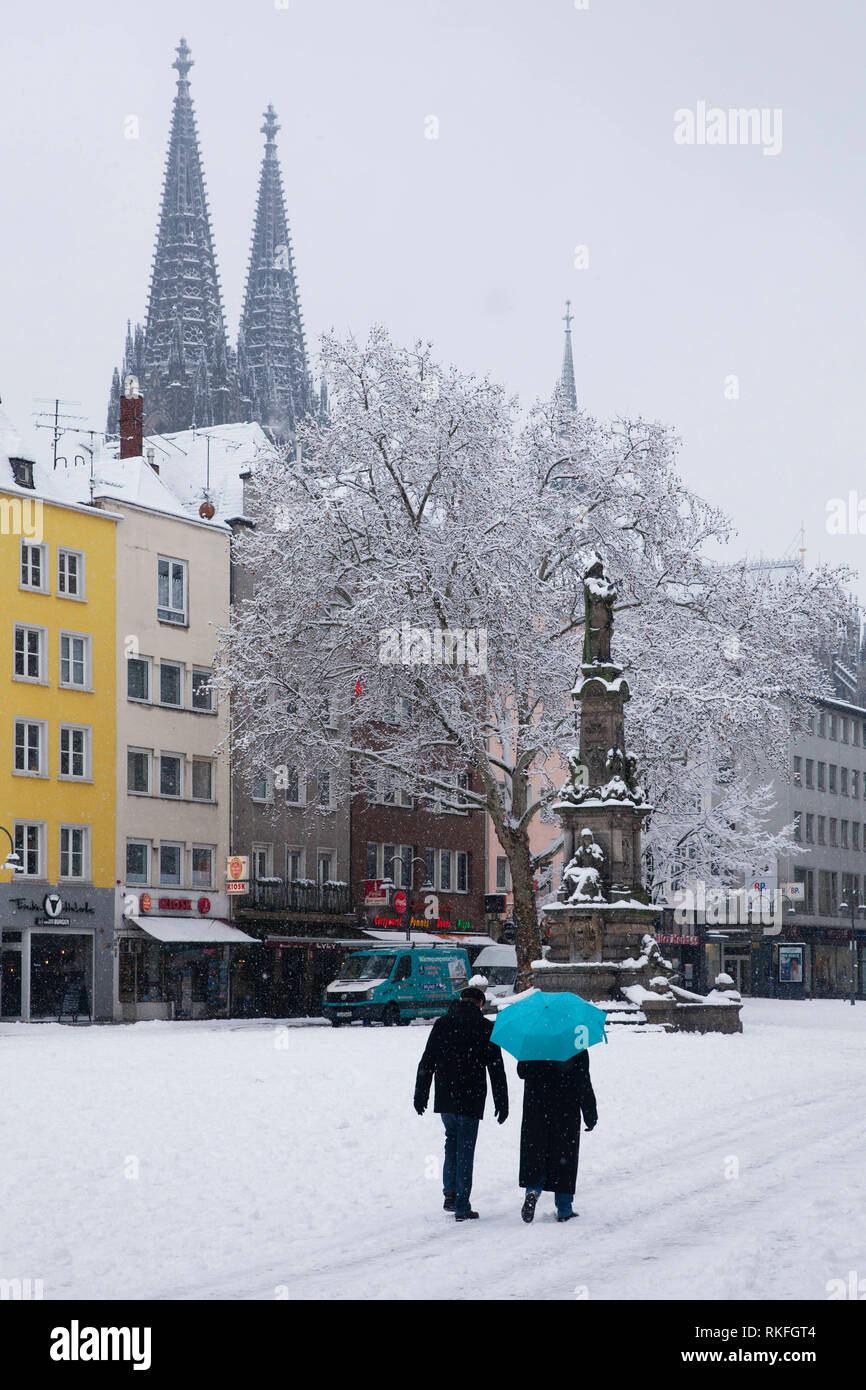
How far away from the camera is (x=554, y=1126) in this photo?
13.4 m

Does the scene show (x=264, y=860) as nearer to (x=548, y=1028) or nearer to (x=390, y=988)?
(x=390, y=988)

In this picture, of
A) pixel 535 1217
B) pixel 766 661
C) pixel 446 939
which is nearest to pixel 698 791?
pixel 766 661

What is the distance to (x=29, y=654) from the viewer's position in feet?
181

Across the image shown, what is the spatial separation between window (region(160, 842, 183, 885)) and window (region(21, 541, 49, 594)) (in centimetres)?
Result: 891

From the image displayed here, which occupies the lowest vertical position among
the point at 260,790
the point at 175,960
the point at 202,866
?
the point at 175,960

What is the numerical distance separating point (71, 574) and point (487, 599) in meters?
18.4

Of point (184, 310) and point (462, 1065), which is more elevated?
point (184, 310)

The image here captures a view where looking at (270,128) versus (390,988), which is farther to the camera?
(270,128)

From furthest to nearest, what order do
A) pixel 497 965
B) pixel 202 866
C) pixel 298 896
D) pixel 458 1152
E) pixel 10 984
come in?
pixel 497 965
pixel 298 896
pixel 202 866
pixel 10 984
pixel 458 1152

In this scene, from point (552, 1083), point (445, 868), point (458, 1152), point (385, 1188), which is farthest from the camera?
point (445, 868)

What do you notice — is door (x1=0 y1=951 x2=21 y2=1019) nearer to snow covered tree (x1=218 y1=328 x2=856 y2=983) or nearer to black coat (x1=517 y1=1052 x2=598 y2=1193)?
snow covered tree (x1=218 y1=328 x2=856 y2=983)

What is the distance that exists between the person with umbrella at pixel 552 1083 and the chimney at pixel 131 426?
50.7 m

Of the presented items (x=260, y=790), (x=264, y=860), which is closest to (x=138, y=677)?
(x=260, y=790)
